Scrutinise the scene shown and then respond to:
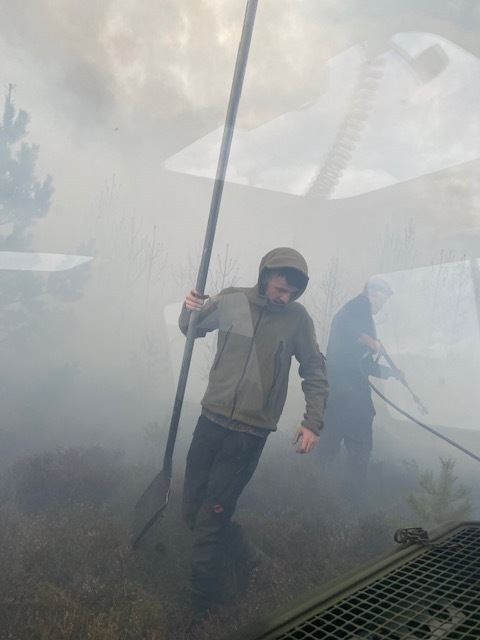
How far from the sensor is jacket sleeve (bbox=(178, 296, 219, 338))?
3684mm

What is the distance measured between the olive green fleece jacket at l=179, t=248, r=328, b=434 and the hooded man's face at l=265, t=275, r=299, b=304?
45 mm

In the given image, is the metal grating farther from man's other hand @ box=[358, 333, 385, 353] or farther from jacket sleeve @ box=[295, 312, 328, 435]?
man's other hand @ box=[358, 333, 385, 353]

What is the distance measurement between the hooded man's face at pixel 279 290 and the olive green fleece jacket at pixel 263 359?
1.8 inches

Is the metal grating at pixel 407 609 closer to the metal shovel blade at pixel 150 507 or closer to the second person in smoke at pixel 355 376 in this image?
Result: the metal shovel blade at pixel 150 507

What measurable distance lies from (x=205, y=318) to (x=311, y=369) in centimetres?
101

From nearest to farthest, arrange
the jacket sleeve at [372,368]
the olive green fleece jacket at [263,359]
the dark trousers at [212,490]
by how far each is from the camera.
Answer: the dark trousers at [212,490]
the olive green fleece jacket at [263,359]
the jacket sleeve at [372,368]

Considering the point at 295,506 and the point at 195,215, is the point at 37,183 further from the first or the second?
the point at 195,215

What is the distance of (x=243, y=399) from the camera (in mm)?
3199

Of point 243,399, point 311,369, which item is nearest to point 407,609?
point 243,399

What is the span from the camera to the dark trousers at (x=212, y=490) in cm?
304

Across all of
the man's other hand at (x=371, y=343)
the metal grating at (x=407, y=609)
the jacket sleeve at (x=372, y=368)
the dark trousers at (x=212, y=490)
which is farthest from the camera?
the jacket sleeve at (x=372, y=368)

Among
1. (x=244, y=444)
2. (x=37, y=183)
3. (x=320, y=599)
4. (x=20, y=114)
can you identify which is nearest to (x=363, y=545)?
(x=244, y=444)

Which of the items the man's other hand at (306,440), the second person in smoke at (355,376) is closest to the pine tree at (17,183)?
the second person in smoke at (355,376)

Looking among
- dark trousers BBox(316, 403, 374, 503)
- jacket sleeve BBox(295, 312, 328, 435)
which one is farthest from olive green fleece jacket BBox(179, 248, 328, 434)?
dark trousers BBox(316, 403, 374, 503)
